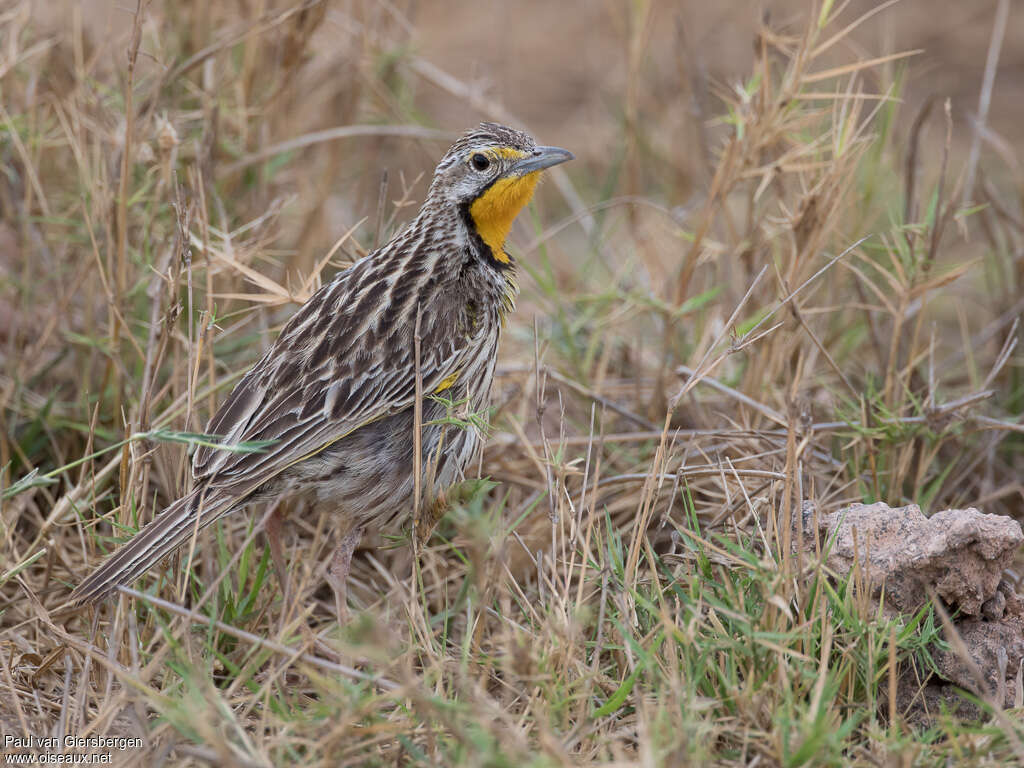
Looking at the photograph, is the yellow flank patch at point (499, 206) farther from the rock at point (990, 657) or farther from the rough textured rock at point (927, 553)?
the rock at point (990, 657)

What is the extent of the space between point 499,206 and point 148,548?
1.87 meters

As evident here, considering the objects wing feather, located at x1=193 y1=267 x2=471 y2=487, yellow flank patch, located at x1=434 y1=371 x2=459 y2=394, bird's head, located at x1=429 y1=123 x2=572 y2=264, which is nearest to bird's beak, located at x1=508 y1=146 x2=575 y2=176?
bird's head, located at x1=429 y1=123 x2=572 y2=264

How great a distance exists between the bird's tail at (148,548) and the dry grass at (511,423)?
3.6 inches

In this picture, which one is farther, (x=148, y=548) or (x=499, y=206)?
(x=499, y=206)

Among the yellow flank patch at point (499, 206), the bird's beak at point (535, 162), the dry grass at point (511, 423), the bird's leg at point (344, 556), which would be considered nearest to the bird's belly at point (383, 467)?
the bird's leg at point (344, 556)

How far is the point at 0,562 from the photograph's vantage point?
398 cm

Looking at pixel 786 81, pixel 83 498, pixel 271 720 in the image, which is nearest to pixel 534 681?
pixel 271 720

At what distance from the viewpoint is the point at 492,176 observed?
14.4ft

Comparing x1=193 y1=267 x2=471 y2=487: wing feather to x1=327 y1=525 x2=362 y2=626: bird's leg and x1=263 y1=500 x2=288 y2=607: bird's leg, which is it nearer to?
x1=263 y1=500 x2=288 y2=607: bird's leg

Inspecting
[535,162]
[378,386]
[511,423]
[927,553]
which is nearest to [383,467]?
[378,386]

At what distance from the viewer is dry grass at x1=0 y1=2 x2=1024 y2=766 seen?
10.2 feet

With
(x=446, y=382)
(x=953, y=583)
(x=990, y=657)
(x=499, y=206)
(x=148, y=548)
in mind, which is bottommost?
(x=990, y=657)

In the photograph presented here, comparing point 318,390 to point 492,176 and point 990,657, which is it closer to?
point 492,176

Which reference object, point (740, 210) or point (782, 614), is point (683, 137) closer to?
point (740, 210)
